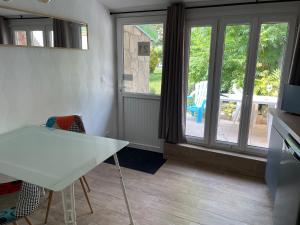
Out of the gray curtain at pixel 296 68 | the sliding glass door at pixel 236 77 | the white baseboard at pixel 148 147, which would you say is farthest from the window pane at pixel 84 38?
the gray curtain at pixel 296 68

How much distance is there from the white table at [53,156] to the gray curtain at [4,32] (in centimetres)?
86

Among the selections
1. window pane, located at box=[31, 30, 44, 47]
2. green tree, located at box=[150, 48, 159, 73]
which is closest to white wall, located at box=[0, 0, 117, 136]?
window pane, located at box=[31, 30, 44, 47]

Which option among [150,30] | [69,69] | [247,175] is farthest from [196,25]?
[247,175]

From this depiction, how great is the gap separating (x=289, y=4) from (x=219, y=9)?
798mm

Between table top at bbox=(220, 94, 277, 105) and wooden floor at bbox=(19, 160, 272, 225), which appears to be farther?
table top at bbox=(220, 94, 277, 105)

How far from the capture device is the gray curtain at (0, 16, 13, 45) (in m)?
→ 2.12

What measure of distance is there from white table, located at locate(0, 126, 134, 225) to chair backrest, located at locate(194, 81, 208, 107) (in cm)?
187

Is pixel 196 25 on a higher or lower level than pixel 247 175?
higher

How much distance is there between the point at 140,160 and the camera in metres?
3.50

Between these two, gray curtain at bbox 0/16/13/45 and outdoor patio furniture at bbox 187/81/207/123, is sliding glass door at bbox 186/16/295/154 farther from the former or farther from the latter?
gray curtain at bbox 0/16/13/45

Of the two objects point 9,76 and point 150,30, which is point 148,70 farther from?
point 9,76

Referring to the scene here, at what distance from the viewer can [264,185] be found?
2.85 m

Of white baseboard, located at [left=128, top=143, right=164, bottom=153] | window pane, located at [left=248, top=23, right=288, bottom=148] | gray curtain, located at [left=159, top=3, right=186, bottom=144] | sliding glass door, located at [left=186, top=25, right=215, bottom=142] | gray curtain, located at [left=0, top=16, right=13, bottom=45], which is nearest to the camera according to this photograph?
gray curtain, located at [left=0, top=16, right=13, bottom=45]

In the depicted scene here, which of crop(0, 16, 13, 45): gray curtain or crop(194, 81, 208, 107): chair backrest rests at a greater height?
crop(0, 16, 13, 45): gray curtain
